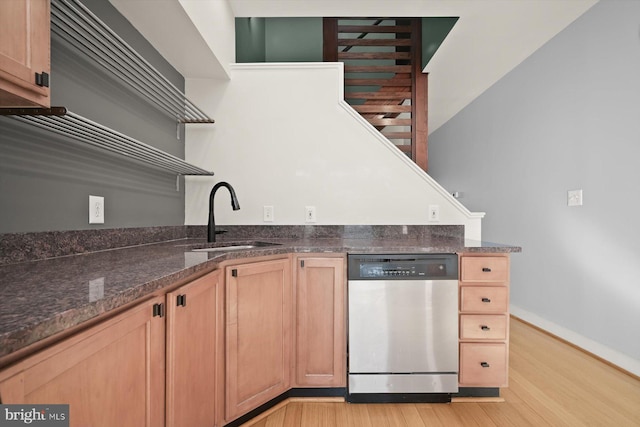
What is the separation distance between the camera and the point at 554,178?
284 centimetres

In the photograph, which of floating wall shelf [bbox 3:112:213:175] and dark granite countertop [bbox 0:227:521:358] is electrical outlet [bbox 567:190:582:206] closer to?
dark granite countertop [bbox 0:227:521:358]

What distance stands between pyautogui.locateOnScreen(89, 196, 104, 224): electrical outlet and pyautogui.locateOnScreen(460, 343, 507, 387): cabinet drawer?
193 centimetres

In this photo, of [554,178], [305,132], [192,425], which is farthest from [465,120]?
[192,425]

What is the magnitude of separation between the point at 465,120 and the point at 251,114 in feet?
10.8

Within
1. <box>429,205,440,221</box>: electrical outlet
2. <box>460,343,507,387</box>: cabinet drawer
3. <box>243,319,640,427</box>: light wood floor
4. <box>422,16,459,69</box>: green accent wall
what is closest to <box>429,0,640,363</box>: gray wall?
<box>243,319,640,427</box>: light wood floor

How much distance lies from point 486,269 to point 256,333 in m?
1.28

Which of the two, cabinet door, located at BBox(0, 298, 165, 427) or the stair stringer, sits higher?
the stair stringer

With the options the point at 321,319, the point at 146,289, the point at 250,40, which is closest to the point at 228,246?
the point at 321,319

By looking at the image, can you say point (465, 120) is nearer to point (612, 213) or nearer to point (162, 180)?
point (612, 213)

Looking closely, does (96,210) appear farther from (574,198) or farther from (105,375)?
(574,198)

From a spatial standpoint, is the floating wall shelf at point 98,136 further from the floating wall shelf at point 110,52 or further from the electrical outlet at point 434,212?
the electrical outlet at point 434,212

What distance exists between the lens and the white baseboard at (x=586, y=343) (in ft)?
7.01

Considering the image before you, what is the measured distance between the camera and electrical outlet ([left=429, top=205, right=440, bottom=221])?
2352 mm

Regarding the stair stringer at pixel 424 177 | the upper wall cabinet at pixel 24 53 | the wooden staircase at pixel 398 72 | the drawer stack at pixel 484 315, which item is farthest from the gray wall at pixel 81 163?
the drawer stack at pixel 484 315
